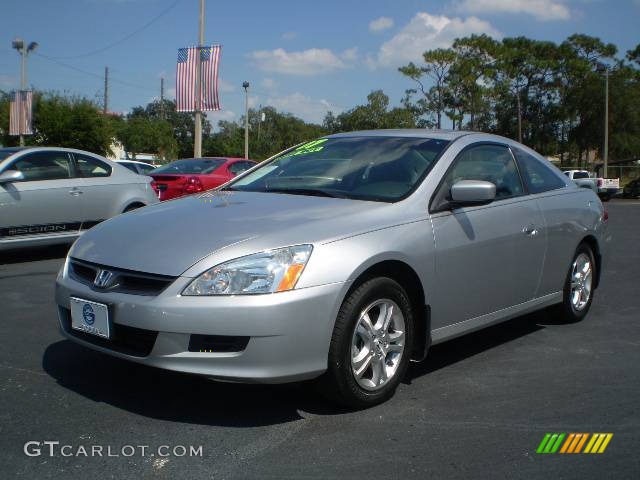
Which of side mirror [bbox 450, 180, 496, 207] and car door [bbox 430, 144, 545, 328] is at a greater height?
side mirror [bbox 450, 180, 496, 207]

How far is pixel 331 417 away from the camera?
3.55 metres

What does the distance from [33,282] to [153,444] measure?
4.74m

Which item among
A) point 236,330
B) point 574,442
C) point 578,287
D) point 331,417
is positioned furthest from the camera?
point 578,287

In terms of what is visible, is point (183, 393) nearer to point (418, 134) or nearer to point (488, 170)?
point (418, 134)

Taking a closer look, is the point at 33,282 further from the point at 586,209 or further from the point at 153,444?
the point at 586,209

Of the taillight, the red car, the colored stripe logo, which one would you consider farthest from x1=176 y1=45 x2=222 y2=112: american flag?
the colored stripe logo

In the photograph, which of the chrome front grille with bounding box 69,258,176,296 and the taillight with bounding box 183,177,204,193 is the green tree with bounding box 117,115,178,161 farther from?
the chrome front grille with bounding box 69,258,176,296

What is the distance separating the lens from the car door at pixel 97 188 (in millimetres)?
9164

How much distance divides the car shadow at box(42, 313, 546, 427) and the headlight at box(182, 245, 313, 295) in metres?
0.43

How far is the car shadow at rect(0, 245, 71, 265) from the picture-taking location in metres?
8.99

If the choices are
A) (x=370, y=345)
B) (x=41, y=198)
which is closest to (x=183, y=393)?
(x=370, y=345)

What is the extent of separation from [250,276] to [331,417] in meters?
0.88

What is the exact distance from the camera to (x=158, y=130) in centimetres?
6938

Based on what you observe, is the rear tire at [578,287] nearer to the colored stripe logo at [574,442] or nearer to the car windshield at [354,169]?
the car windshield at [354,169]
